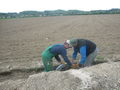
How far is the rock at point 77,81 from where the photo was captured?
3.64 meters

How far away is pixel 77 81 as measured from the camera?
3699 millimetres

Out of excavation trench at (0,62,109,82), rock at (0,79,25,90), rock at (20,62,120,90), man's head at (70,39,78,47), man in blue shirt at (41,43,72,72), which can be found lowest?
excavation trench at (0,62,109,82)

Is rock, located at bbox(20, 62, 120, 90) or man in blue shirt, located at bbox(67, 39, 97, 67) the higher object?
man in blue shirt, located at bbox(67, 39, 97, 67)

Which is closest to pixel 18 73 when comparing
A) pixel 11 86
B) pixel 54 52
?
pixel 11 86

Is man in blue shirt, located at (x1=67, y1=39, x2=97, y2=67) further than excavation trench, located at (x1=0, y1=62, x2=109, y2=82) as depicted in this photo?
No

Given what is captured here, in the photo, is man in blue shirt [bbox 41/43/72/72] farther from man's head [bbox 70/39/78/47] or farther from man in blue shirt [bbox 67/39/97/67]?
man in blue shirt [bbox 67/39/97/67]

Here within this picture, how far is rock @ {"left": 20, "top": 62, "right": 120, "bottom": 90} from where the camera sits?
3.64 metres

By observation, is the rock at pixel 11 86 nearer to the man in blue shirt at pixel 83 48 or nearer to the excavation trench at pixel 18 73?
the excavation trench at pixel 18 73

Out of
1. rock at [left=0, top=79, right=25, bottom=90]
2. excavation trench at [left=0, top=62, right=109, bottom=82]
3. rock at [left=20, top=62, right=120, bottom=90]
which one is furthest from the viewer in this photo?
excavation trench at [left=0, top=62, right=109, bottom=82]

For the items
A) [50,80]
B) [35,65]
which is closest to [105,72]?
[50,80]

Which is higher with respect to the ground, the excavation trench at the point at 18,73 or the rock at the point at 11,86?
the rock at the point at 11,86

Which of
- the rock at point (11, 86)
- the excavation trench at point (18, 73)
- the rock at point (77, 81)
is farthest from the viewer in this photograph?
the excavation trench at point (18, 73)

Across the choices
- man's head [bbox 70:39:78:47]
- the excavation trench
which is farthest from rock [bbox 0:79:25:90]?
man's head [bbox 70:39:78:47]

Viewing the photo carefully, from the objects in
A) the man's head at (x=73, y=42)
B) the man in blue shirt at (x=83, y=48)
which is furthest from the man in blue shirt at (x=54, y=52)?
the man in blue shirt at (x=83, y=48)
